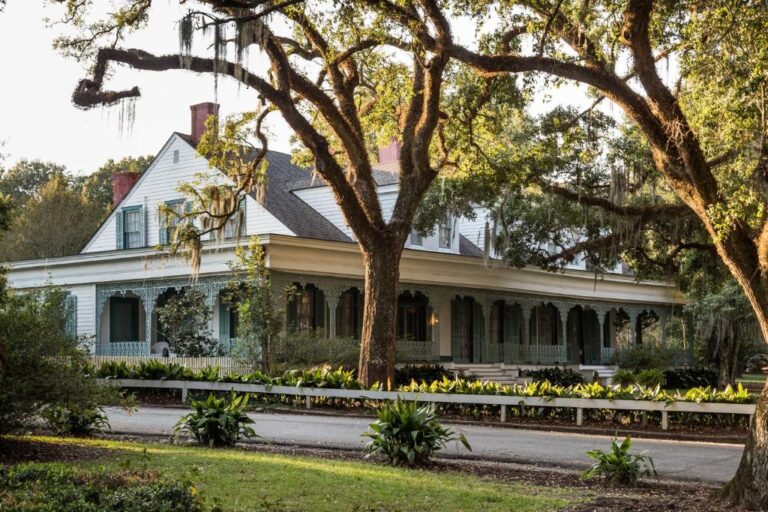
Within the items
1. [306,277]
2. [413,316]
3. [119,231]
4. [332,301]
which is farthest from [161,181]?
[413,316]

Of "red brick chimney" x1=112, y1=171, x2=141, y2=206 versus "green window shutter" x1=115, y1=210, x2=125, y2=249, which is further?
"red brick chimney" x1=112, y1=171, x2=141, y2=206

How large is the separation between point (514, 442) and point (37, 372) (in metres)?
8.22

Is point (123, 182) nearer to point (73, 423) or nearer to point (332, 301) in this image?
point (332, 301)

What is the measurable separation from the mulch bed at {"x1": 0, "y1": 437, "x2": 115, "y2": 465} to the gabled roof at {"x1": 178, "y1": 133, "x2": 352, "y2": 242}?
18828 mm

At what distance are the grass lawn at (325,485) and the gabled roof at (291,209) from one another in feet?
66.8

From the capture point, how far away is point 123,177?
41.0m

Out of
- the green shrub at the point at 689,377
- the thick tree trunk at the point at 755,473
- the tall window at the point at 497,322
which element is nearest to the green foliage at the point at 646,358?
the green shrub at the point at 689,377

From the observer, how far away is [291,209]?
35656mm

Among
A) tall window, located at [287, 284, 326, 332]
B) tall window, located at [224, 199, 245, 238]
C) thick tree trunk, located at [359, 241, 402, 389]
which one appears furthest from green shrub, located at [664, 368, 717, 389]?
thick tree trunk, located at [359, 241, 402, 389]

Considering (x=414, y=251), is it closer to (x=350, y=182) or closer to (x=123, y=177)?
(x=350, y=182)

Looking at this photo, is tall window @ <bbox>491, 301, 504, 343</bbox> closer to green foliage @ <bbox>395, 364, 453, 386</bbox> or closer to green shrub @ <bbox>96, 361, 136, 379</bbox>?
green foliage @ <bbox>395, 364, 453, 386</bbox>

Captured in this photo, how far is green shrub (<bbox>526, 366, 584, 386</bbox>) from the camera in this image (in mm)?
37406

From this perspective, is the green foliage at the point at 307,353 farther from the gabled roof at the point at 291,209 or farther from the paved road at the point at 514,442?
the paved road at the point at 514,442

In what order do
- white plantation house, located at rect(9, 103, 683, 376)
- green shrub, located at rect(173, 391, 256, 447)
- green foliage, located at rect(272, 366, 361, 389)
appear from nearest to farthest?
green shrub, located at rect(173, 391, 256, 447) < green foliage, located at rect(272, 366, 361, 389) < white plantation house, located at rect(9, 103, 683, 376)
